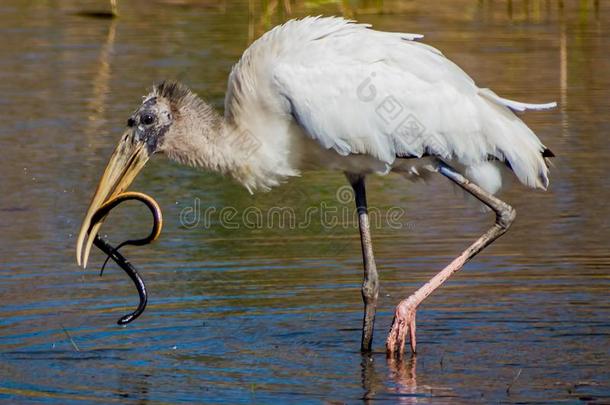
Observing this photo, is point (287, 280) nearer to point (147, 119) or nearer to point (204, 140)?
point (204, 140)

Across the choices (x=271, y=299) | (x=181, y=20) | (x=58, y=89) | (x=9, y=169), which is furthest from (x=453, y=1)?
(x=271, y=299)

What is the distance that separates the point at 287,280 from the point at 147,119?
1.50 metres

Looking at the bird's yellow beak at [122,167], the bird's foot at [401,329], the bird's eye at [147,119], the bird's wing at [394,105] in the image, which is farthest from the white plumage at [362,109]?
the bird's foot at [401,329]

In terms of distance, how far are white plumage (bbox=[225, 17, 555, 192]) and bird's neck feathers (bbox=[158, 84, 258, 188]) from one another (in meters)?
0.06

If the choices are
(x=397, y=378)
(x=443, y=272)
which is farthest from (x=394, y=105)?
(x=397, y=378)

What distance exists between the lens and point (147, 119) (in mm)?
8055

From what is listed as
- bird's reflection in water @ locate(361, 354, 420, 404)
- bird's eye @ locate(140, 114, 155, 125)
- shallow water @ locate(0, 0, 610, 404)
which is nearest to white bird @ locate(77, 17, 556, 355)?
bird's eye @ locate(140, 114, 155, 125)

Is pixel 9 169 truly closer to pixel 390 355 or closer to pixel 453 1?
pixel 390 355

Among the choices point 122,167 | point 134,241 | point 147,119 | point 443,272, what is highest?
point 147,119

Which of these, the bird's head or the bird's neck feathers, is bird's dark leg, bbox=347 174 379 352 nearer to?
the bird's neck feathers

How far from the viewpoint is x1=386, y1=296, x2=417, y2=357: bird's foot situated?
304 inches

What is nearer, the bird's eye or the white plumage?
the white plumage

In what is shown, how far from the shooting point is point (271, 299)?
28.5 feet

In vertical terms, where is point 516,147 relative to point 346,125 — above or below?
below
